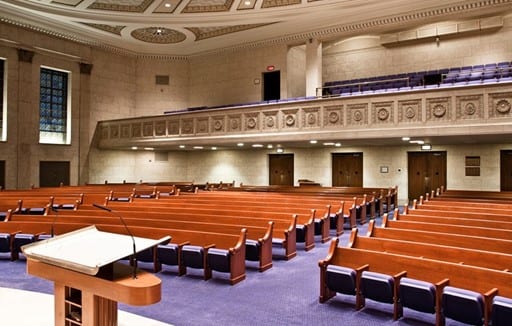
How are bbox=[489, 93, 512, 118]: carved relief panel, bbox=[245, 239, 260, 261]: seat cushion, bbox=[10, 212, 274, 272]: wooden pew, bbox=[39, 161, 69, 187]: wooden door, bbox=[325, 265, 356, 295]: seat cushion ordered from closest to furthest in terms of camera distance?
bbox=[325, 265, 356, 295]: seat cushion → bbox=[245, 239, 260, 261]: seat cushion → bbox=[10, 212, 274, 272]: wooden pew → bbox=[489, 93, 512, 118]: carved relief panel → bbox=[39, 161, 69, 187]: wooden door

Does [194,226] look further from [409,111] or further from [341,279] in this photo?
[409,111]

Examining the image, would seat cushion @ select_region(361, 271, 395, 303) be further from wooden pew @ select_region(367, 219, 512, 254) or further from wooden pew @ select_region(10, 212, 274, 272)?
wooden pew @ select_region(10, 212, 274, 272)

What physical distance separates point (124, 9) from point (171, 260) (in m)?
12.5

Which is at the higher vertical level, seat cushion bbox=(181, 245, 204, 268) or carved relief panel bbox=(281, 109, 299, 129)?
carved relief panel bbox=(281, 109, 299, 129)

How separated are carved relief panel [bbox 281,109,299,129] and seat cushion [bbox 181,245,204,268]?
8.06 m

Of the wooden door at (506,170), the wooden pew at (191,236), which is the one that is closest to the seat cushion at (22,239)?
the wooden pew at (191,236)

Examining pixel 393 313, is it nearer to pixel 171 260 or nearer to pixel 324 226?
pixel 171 260

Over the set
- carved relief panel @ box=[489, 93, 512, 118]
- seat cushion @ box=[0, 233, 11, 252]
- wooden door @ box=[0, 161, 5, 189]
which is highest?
carved relief panel @ box=[489, 93, 512, 118]

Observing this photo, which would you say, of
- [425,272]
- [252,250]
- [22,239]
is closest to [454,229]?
[425,272]

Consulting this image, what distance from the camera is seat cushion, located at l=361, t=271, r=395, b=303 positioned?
3.90 m

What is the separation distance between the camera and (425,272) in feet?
13.2

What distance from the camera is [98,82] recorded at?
1761 cm

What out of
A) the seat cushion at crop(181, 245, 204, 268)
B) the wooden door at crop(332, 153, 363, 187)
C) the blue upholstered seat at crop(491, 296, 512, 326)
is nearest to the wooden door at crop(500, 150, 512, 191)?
the wooden door at crop(332, 153, 363, 187)

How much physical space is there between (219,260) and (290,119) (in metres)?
8.36
